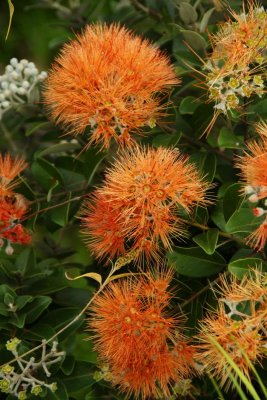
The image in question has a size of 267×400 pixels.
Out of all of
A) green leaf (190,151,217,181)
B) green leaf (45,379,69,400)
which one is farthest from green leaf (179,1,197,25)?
green leaf (45,379,69,400)

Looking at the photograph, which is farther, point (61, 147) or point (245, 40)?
point (61, 147)

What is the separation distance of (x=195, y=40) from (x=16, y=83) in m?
0.46

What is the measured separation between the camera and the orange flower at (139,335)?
1.59 m

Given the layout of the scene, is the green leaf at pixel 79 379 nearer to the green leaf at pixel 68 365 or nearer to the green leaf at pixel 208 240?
the green leaf at pixel 68 365

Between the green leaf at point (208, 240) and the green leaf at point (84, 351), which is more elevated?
the green leaf at point (208, 240)

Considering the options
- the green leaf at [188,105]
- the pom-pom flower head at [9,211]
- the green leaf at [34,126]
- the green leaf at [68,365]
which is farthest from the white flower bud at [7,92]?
the green leaf at [68,365]

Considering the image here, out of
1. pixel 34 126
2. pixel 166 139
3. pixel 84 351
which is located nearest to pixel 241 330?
pixel 166 139

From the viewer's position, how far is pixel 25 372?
5.65ft

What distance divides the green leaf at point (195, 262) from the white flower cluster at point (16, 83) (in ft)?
2.06

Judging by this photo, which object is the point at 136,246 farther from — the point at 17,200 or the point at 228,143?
the point at 17,200

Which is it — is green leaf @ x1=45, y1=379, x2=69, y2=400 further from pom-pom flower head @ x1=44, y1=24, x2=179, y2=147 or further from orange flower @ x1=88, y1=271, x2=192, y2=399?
pom-pom flower head @ x1=44, y1=24, x2=179, y2=147

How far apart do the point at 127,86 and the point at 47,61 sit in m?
1.87

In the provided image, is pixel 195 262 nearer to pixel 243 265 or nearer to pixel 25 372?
pixel 243 265

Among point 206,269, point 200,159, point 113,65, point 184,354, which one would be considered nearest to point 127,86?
point 113,65
